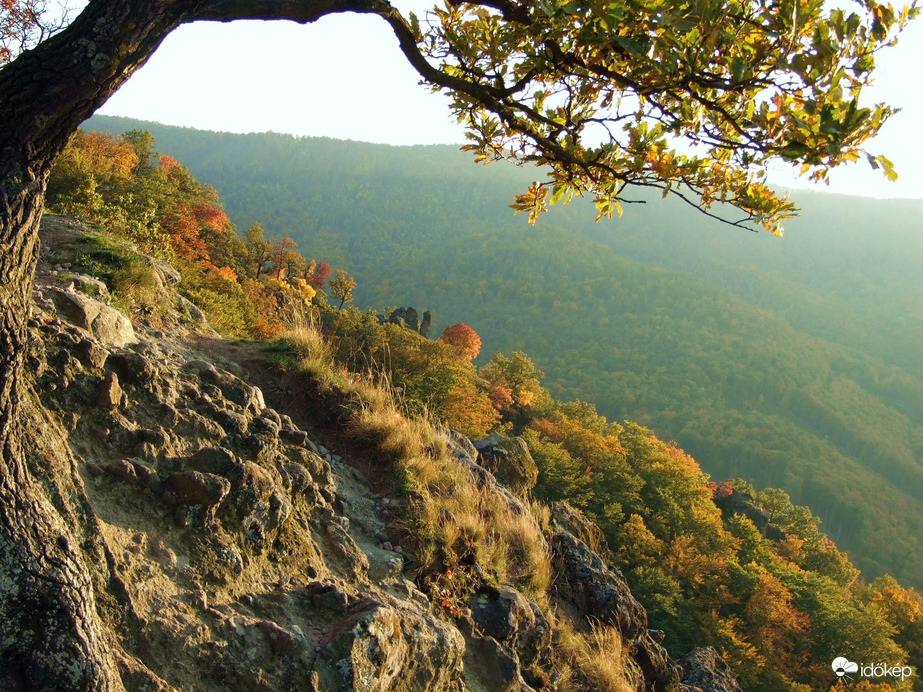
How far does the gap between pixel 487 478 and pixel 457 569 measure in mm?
1896

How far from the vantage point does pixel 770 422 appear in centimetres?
9650

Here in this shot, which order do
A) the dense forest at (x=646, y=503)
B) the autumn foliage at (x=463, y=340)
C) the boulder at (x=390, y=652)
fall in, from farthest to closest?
the autumn foliage at (x=463, y=340) < the dense forest at (x=646, y=503) < the boulder at (x=390, y=652)

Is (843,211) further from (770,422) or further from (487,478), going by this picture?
(487,478)

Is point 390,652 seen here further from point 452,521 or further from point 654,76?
point 654,76

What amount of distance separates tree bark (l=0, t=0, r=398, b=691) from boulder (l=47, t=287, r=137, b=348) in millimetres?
1608

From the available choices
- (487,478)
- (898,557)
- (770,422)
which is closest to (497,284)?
(770,422)

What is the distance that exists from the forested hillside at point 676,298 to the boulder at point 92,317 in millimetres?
84779

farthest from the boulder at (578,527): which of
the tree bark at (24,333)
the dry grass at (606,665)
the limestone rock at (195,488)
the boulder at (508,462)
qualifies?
the tree bark at (24,333)

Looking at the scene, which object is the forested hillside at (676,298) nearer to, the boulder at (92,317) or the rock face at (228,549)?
the rock face at (228,549)

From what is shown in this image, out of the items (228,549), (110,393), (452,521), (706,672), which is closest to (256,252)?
(706,672)

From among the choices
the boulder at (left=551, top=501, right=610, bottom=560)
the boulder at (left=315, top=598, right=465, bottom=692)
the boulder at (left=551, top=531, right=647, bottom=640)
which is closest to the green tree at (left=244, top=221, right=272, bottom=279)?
the boulder at (left=551, top=501, right=610, bottom=560)

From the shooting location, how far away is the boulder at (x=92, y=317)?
3.91 m

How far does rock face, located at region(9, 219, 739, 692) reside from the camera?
8.40ft

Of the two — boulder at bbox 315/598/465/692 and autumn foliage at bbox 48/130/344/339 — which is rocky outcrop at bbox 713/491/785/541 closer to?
autumn foliage at bbox 48/130/344/339
